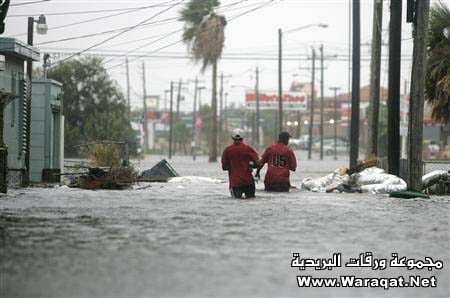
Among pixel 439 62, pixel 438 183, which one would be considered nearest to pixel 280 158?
pixel 438 183

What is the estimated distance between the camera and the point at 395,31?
22094mm

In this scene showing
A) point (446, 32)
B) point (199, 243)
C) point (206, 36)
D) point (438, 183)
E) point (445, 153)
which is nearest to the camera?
point (199, 243)

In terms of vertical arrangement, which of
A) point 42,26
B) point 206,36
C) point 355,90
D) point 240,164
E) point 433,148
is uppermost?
point 206,36

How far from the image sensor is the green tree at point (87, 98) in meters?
64.2

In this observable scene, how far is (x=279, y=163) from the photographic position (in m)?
19.7

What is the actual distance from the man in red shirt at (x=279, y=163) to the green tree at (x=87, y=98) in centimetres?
4386

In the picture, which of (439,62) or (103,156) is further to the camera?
(103,156)

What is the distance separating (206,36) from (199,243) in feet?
187

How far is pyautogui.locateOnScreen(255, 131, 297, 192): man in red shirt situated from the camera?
64.2 ft

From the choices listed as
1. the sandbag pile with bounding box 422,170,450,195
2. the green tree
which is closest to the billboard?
the green tree

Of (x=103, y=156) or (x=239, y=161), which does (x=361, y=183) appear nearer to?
(x=239, y=161)

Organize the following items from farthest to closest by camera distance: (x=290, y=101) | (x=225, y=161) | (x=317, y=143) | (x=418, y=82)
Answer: (x=290, y=101)
(x=317, y=143)
(x=418, y=82)
(x=225, y=161)

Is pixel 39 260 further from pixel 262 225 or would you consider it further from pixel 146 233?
pixel 262 225

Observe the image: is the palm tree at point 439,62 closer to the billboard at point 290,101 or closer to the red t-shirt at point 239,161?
the red t-shirt at point 239,161
